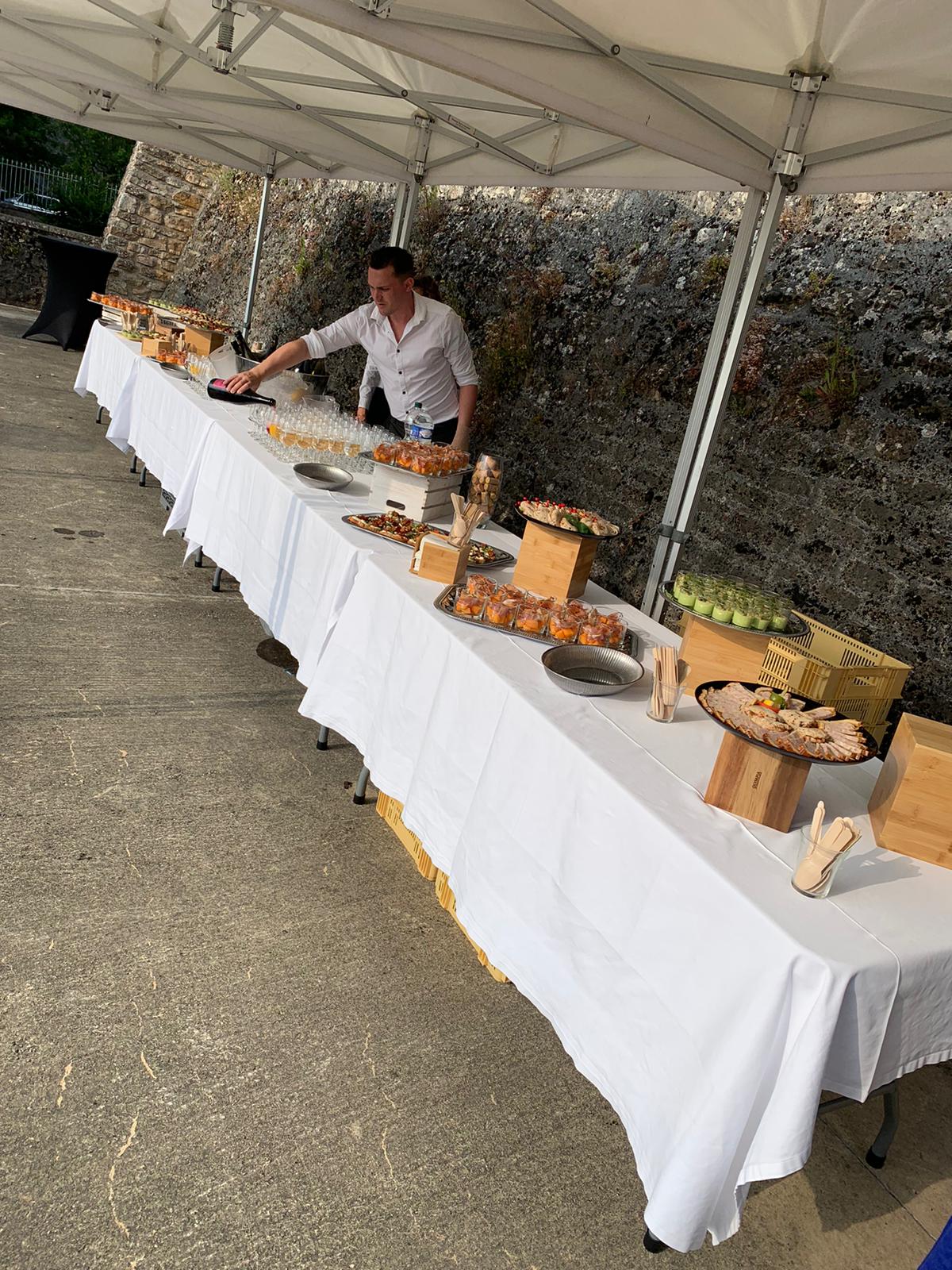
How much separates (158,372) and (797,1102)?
192 inches

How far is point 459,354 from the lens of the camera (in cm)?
427

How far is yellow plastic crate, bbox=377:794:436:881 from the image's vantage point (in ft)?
8.50

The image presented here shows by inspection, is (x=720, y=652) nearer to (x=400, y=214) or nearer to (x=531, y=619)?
(x=531, y=619)

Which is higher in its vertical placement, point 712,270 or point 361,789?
point 712,270

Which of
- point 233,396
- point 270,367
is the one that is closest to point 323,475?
point 270,367

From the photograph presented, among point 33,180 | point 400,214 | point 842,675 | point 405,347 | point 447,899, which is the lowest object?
point 447,899

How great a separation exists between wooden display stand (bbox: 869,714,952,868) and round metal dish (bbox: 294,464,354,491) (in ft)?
7.47

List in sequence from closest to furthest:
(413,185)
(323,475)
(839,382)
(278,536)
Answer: (278,536) → (323,475) → (839,382) → (413,185)

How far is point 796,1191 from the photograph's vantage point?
6.21 ft

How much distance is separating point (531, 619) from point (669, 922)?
993 mm

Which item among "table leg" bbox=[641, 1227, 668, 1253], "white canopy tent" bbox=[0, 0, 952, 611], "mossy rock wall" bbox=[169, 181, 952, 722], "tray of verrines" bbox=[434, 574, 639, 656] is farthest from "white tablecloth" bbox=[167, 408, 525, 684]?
"mossy rock wall" bbox=[169, 181, 952, 722]

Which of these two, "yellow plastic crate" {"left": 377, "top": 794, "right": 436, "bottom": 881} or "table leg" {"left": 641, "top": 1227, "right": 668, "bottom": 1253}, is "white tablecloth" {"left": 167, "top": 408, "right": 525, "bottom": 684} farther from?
"table leg" {"left": 641, "top": 1227, "right": 668, "bottom": 1253}

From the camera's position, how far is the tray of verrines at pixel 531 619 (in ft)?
7.77

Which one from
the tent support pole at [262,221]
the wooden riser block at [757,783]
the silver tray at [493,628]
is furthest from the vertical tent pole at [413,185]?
the wooden riser block at [757,783]
